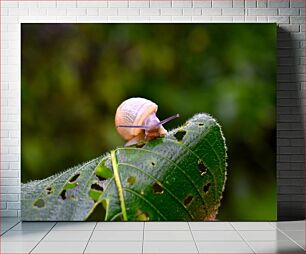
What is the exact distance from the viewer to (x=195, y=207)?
5.32 meters

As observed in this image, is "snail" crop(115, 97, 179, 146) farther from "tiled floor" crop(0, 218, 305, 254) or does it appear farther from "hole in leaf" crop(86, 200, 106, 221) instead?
"tiled floor" crop(0, 218, 305, 254)

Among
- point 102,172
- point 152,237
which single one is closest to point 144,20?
point 102,172

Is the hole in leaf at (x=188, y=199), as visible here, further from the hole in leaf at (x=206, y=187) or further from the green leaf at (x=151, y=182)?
the hole in leaf at (x=206, y=187)

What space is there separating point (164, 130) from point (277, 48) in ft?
3.82

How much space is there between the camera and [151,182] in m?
5.26

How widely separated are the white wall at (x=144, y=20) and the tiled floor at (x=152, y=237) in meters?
0.51

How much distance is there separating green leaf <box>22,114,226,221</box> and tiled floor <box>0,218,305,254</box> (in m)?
0.10

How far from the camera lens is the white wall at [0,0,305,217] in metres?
5.48

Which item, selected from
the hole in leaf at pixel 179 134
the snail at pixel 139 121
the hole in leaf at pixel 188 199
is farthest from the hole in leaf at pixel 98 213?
the hole in leaf at pixel 179 134

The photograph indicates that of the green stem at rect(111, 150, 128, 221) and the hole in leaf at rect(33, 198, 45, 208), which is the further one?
the hole in leaf at rect(33, 198, 45, 208)

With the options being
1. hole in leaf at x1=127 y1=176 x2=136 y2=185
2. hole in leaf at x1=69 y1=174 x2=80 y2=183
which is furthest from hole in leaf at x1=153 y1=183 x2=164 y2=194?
hole in leaf at x1=69 y1=174 x2=80 y2=183

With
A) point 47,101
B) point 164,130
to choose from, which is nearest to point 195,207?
point 164,130

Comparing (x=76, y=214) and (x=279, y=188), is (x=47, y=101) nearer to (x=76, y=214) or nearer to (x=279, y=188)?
(x=76, y=214)

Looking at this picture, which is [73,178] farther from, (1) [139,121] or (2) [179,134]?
(2) [179,134]
